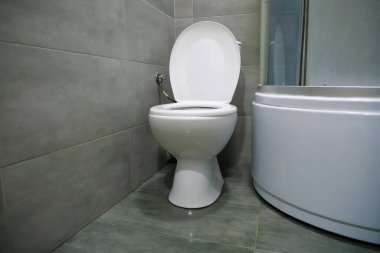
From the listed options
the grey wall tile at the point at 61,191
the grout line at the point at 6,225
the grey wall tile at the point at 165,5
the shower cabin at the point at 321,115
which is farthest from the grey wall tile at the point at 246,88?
the grout line at the point at 6,225

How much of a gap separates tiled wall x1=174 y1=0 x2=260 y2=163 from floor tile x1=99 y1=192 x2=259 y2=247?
1.92 ft

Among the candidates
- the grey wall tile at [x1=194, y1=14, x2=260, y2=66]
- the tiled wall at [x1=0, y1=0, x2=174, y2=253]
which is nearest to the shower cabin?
the grey wall tile at [x1=194, y1=14, x2=260, y2=66]

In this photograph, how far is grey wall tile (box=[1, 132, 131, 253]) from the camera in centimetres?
66

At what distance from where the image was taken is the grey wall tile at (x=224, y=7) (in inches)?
56.4

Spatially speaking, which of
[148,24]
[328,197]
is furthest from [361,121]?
[148,24]

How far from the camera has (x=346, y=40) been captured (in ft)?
4.20

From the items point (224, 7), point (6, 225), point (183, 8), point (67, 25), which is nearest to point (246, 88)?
point (224, 7)

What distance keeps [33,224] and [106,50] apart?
0.65m

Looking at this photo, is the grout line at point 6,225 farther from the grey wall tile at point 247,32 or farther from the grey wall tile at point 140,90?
the grey wall tile at point 247,32

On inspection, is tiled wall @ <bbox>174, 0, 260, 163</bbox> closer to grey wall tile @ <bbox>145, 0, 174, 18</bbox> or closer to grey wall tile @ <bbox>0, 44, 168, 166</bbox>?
grey wall tile @ <bbox>145, 0, 174, 18</bbox>

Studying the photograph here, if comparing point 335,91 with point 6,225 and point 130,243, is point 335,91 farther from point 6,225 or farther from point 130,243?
point 6,225

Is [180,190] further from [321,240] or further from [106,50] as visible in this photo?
[106,50]

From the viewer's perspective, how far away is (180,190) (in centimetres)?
105

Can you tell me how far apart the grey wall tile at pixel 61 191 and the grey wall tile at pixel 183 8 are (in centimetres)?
93
